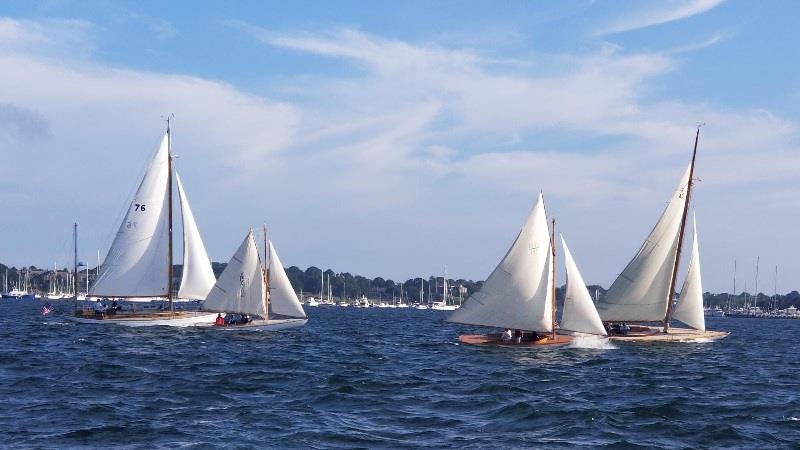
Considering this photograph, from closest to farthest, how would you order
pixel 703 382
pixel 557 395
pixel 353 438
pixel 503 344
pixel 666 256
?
1. pixel 353 438
2. pixel 557 395
3. pixel 703 382
4. pixel 503 344
5. pixel 666 256

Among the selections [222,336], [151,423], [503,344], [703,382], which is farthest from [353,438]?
[222,336]

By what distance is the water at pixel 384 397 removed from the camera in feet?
92.2

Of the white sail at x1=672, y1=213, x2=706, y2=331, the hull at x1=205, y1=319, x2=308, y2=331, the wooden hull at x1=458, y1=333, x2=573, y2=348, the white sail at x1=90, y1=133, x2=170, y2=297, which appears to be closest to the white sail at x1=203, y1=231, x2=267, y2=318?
the hull at x1=205, y1=319, x2=308, y2=331

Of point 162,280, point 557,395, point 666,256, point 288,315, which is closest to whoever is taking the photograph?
point 557,395

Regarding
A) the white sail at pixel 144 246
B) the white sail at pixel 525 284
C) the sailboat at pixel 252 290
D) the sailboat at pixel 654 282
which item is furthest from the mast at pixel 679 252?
the white sail at pixel 144 246

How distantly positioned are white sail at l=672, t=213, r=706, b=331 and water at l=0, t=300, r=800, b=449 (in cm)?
774

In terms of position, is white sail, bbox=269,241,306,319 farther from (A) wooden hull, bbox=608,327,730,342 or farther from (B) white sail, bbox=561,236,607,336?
(A) wooden hull, bbox=608,327,730,342

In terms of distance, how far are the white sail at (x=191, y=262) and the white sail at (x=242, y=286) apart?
14.8 feet

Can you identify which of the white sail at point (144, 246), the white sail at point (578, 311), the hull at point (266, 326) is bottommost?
the hull at point (266, 326)

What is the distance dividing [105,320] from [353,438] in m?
52.2

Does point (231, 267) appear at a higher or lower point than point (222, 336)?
higher

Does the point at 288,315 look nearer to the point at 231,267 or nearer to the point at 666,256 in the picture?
the point at 231,267

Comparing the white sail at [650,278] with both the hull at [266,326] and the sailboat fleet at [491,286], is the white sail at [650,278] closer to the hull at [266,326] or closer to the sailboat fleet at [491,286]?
the sailboat fleet at [491,286]

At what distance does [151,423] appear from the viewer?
96.0 ft
